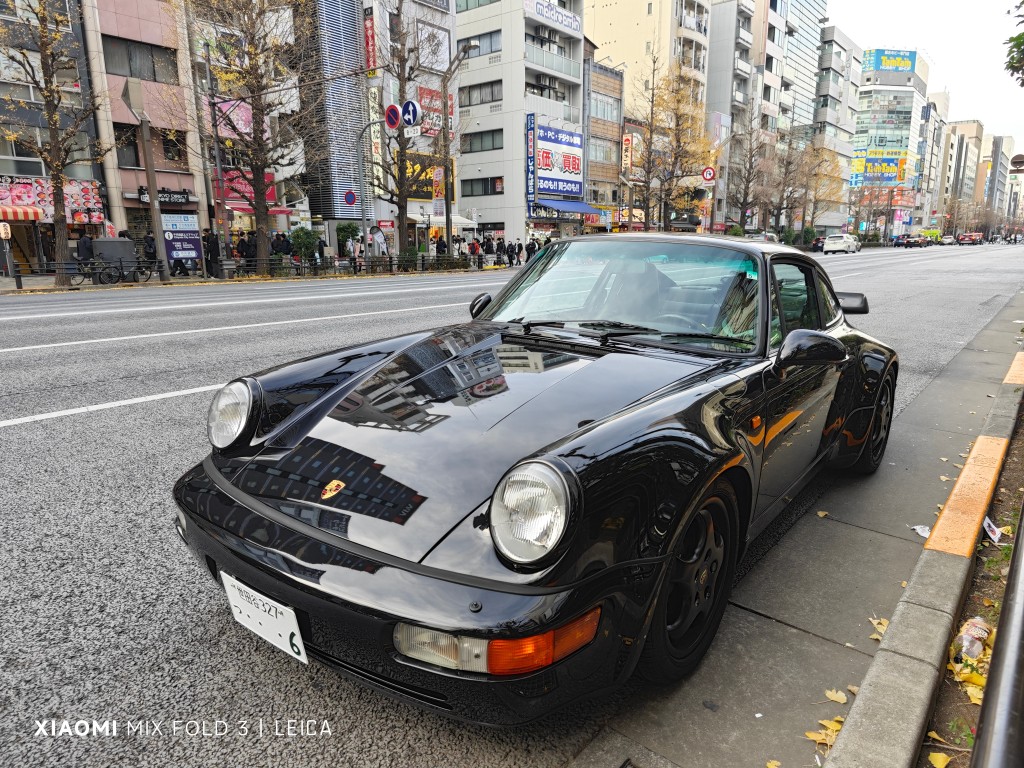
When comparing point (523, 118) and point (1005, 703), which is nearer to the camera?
point (1005, 703)

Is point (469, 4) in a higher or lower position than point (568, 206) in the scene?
higher

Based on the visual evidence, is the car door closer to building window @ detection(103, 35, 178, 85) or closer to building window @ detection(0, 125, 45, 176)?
building window @ detection(0, 125, 45, 176)

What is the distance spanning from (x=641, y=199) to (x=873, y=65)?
91.8 meters

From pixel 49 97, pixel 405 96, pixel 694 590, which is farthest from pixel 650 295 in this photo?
pixel 405 96

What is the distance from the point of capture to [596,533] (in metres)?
1.59

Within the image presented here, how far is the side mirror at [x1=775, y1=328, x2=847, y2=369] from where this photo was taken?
2543 mm

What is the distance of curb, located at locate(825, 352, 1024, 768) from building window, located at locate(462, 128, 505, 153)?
A: 44050 millimetres

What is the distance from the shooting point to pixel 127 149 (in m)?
27.7

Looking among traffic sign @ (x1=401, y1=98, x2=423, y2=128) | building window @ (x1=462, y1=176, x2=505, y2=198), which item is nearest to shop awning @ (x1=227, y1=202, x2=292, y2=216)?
traffic sign @ (x1=401, y1=98, x2=423, y2=128)

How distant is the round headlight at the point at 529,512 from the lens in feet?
5.03

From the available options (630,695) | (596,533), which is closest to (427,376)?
(596,533)

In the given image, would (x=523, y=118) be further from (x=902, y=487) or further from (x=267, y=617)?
(x=267, y=617)

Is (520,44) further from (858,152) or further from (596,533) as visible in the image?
(858,152)

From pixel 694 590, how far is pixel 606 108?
5233 centimetres
